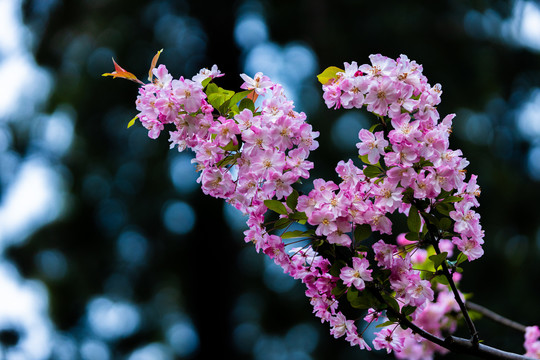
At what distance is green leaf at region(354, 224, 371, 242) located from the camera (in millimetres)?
1074

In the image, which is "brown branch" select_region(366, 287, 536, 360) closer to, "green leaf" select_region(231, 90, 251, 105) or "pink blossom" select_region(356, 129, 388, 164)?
"pink blossom" select_region(356, 129, 388, 164)

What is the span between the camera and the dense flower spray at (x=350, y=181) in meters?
1.04

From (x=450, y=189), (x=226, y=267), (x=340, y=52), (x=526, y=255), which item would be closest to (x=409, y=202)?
(x=450, y=189)

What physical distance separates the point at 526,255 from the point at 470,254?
17.0ft

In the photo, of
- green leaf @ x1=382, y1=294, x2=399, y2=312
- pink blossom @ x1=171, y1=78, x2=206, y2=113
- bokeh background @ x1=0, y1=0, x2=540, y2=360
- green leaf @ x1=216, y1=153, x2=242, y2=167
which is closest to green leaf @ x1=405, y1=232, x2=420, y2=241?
green leaf @ x1=382, y1=294, x2=399, y2=312

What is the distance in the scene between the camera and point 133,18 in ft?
21.9

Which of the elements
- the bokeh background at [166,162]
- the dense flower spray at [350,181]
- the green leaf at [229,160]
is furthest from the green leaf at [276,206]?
the bokeh background at [166,162]

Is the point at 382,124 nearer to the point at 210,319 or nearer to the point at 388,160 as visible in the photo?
the point at 388,160

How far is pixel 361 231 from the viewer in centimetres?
108

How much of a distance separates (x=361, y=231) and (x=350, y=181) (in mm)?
104

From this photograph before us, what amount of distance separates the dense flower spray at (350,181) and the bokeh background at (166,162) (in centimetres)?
460

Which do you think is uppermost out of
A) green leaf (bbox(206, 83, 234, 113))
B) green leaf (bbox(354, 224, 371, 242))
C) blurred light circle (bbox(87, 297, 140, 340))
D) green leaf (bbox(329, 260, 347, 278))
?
blurred light circle (bbox(87, 297, 140, 340))

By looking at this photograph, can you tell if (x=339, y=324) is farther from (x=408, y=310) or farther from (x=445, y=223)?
(x=445, y=223)

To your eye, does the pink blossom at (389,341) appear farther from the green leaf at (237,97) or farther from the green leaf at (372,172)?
the green leaf at (237,97)
